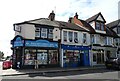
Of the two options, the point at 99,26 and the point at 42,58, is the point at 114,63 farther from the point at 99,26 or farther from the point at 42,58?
the point at 99,26

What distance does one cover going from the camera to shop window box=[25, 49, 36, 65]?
2523cm

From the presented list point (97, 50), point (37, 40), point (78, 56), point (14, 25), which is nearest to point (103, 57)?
point (97, 50)

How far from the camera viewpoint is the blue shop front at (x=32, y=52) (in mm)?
24875

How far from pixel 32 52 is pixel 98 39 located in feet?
44.8

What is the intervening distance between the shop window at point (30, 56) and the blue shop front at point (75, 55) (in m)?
4.75

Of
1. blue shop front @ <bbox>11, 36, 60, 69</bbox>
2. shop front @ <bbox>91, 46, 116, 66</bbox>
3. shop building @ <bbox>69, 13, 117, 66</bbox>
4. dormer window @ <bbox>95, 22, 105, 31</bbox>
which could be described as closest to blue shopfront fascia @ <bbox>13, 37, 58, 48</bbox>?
blue shop front @ <bbox>11, 36, 60, 69</bbox>

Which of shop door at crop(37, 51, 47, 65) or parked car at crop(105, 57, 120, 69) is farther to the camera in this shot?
shop door at crop(37, 51, 47, 65)

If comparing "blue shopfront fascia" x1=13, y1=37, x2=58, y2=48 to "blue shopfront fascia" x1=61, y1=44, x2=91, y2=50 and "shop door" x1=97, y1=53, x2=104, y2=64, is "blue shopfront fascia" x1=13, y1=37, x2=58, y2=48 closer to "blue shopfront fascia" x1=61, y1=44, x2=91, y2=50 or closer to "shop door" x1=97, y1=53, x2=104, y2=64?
"blue shopfront fascia" x1=61, y1=44, x2=91, y2=50

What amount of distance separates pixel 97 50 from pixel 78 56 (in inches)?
199

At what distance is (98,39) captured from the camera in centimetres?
3412

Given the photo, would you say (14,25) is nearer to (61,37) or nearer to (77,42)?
(61,37)

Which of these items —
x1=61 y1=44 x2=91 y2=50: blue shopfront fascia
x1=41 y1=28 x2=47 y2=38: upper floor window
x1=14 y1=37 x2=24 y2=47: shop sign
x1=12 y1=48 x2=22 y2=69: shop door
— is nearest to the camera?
x1=14 y1=37 x2=24 y2=47: shop sign

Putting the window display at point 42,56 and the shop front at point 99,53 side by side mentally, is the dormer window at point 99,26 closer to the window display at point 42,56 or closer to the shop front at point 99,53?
the shop front at point 99,53

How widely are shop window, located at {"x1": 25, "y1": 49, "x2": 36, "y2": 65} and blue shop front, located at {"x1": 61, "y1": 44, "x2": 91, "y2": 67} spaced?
475 centimetres
